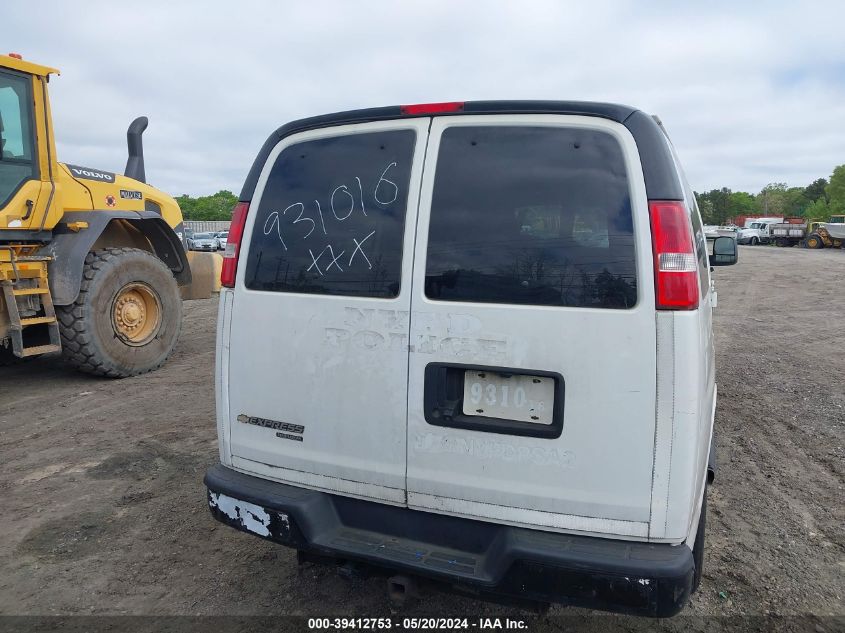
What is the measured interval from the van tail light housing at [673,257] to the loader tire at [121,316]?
6.02m

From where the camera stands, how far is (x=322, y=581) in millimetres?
3098

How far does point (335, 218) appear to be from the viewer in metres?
2.59

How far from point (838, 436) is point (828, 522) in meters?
1.78

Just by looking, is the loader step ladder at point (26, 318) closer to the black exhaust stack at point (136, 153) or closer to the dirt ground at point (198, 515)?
the dirt ground at point (198, 515)

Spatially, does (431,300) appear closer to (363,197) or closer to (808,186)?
(363,197)

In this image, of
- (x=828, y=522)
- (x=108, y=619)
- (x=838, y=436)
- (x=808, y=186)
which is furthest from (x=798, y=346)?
(x=808, y=186)

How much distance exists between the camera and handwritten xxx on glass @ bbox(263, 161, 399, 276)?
249cm

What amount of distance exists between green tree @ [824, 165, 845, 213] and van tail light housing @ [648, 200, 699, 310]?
88.7 m

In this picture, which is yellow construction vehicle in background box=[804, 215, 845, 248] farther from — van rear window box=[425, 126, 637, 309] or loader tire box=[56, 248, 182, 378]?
van rear window box=[425, 126, 637, 309]

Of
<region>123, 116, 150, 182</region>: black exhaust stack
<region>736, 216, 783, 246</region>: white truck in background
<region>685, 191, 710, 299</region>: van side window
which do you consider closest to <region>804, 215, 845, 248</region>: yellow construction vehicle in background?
<region>736, 216, 783, 246</region>: white truck in background

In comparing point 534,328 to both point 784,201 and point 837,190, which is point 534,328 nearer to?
point 837,190

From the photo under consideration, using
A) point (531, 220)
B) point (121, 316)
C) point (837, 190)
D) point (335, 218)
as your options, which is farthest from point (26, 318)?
point (837, 190)

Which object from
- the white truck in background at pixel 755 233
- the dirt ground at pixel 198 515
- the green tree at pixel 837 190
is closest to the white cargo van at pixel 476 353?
the dirt ground at pixel 198 515

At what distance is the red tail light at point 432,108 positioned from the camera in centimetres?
241
